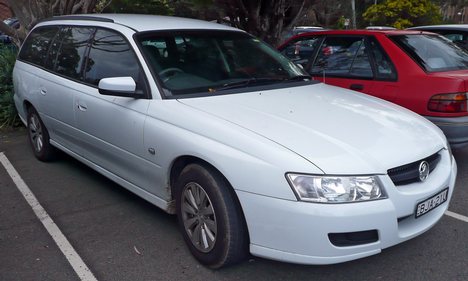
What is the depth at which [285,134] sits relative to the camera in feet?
9.41

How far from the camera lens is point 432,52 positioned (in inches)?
204

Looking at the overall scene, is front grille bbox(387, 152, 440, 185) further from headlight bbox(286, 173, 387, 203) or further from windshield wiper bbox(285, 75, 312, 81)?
windshield wiper bbox(285, 75, 312, 81)

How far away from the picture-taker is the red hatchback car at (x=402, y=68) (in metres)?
4.55

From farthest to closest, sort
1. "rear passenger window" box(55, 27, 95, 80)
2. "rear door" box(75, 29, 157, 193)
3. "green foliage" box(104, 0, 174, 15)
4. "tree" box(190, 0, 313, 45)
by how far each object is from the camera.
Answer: "green foliage" box(104, 0, 174, 15) < "tree" box(190, 0, 313, 45) < "rear passenger window" box(55, 27, 95, 80) < "rear door" box(75, 29, 157, 193)

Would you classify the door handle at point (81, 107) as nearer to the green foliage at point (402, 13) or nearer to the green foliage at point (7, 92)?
the green foliage at point (7, 92)

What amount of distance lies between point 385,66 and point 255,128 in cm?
276

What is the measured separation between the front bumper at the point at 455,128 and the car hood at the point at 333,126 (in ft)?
3.48

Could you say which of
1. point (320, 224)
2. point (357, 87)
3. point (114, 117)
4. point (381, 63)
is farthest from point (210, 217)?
point (381, 63)

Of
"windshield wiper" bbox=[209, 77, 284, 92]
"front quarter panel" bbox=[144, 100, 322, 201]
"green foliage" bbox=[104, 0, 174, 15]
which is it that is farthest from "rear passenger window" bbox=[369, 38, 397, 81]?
"green foliage" bbox=[104, 0, 174, 15]

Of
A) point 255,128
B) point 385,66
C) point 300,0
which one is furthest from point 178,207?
point 300,0

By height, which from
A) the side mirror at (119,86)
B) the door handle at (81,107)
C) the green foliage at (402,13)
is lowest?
the green foliage at (402,13)

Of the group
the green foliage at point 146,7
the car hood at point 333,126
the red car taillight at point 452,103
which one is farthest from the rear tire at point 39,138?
the green foliage at point 146,7

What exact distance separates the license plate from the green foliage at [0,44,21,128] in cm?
649

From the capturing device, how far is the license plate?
285cm
